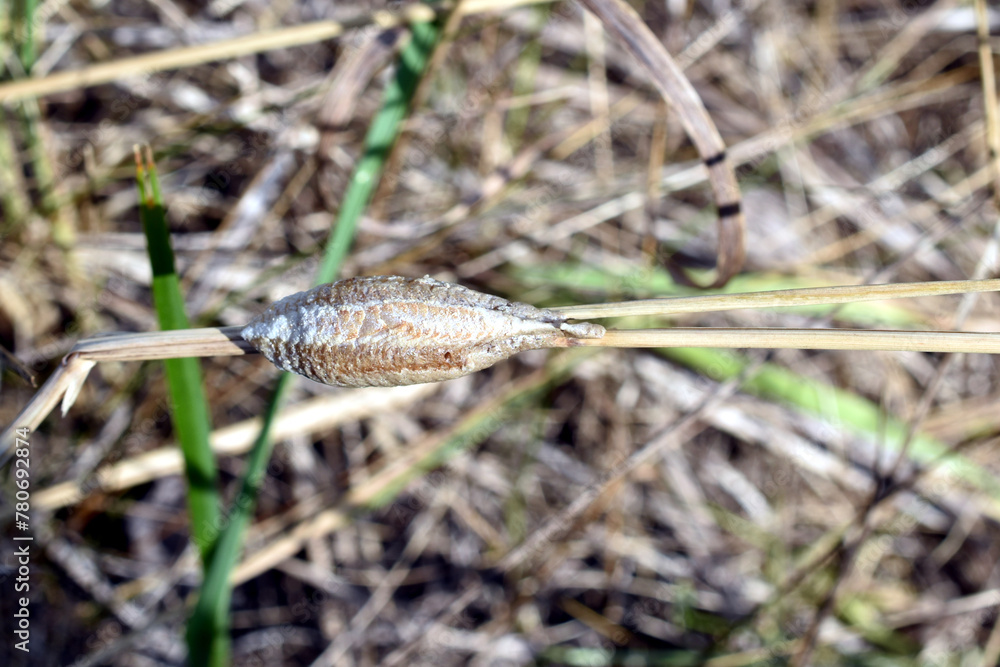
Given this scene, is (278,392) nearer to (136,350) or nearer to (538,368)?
(136,350)

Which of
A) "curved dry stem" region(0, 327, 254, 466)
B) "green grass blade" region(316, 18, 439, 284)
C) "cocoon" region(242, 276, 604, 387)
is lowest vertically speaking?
"cocoon" region(242, 276, 604, 387)

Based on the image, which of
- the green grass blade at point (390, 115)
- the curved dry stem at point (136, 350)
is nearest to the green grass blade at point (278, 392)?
the green grass blade at point (390, 115)

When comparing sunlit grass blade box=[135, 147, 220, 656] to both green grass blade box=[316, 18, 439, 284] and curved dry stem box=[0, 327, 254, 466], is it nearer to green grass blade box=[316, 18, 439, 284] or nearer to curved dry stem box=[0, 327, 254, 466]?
curved dry stem box=[0, 327, 254, 466]

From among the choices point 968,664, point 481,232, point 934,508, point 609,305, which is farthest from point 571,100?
point 968,664

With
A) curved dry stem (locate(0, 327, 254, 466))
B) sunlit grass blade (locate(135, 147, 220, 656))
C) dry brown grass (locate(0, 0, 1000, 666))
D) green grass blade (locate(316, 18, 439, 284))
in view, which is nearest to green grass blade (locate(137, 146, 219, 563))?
sunlit grass blade (locate(135, 147, 220, 656))

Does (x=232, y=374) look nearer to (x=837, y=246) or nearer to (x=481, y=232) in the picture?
(x=481, y=232)

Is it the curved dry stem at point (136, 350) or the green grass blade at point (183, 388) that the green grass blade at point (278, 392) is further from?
the curved dry stem at point (136, 350)
